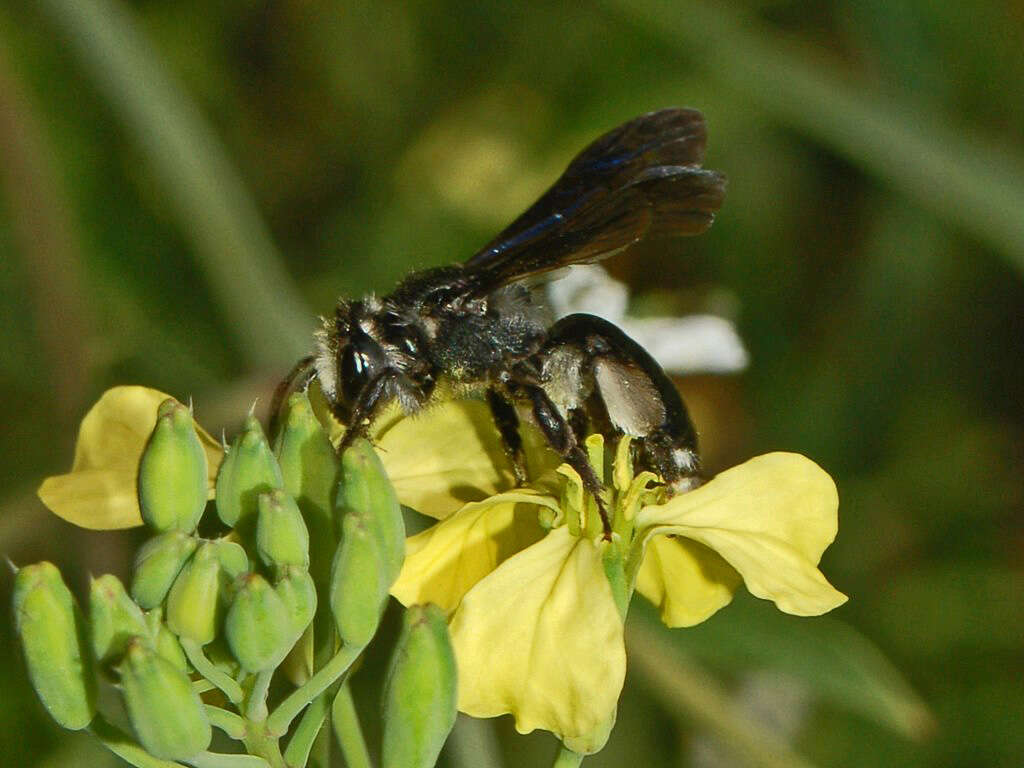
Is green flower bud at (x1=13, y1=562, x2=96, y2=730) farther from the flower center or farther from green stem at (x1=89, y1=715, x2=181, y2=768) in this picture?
the flower center

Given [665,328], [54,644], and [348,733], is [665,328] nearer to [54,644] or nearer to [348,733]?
[348,733]

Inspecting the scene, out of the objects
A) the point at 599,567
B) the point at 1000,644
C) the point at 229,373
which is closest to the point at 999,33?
the point at 1000,644

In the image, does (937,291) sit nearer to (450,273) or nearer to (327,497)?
(450,273)

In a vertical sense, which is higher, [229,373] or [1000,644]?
[229,373]

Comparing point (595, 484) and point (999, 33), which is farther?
point (999, 33)

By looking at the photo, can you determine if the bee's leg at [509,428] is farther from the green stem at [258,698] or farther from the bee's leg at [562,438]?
the green stem at [258,698]

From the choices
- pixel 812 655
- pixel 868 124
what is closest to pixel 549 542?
pixel 812 655
